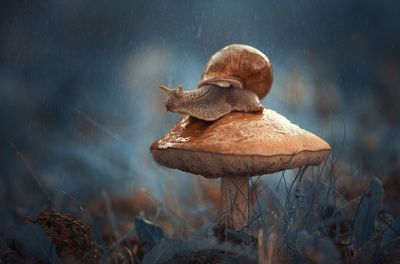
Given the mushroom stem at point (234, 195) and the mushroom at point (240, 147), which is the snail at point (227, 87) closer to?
the mushroom at point (240, 147)

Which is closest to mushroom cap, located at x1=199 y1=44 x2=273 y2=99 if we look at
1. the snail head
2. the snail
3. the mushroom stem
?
the snail

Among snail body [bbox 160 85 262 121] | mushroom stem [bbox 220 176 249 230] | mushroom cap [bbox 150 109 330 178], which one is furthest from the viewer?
mushroom stem [bbox 220 176 249 230]

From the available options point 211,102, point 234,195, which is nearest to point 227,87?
point 211,102

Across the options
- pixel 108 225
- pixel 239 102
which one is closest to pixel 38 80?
pixel 108 225

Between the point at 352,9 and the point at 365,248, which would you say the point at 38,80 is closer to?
the point at 352,9

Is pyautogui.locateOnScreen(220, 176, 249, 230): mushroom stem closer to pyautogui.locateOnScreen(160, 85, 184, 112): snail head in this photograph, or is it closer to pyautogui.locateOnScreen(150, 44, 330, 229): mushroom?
pyautogui.locateOnScreen(150, 44, 330, 229): mushroom

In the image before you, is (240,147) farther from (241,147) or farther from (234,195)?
(234,195)

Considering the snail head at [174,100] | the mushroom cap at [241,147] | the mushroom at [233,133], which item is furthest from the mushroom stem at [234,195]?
the snail head at [174,100]

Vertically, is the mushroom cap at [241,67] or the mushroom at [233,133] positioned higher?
the mushroom cap at [241,67]
